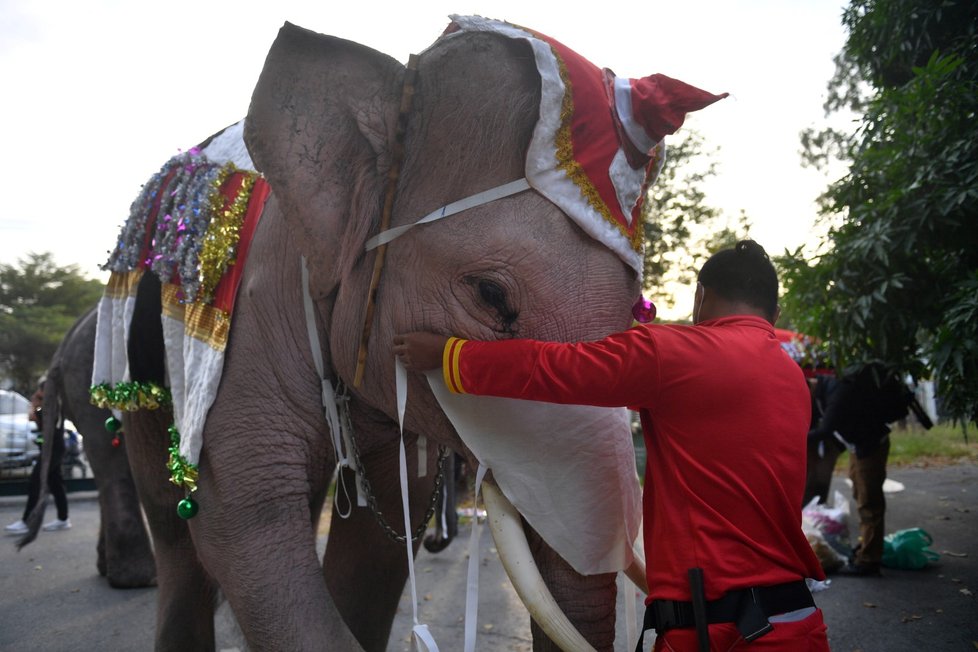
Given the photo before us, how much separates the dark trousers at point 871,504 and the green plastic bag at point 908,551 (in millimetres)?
205

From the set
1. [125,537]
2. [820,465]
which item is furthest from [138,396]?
[820,465]

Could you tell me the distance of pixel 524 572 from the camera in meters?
1.88

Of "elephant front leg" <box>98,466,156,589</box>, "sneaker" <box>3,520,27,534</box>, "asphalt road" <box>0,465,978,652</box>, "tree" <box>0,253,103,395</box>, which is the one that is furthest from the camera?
"tree" <box>0,253,103,395</box>

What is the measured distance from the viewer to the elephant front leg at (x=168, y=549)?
3010 mm

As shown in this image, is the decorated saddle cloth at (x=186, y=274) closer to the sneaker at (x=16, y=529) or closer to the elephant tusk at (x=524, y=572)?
the elephant tusk at (x=524, y=572)

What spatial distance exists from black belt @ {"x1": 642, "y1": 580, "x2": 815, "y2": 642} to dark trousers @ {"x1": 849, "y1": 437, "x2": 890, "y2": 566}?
14.6ft

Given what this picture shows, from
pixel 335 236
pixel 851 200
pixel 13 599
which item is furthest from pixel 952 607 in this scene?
pixel 13 599

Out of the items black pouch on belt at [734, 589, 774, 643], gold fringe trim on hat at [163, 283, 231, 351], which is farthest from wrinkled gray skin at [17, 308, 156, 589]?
black pouch on belt at [734, 589, 774, 643]

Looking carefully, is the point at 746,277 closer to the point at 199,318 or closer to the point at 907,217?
the point at 199,318

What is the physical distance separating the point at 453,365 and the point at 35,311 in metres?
29.7

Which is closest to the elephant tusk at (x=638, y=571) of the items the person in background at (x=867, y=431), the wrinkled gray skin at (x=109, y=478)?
the person in background at (x=867, y=431)

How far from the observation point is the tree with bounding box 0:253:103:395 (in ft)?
87.0

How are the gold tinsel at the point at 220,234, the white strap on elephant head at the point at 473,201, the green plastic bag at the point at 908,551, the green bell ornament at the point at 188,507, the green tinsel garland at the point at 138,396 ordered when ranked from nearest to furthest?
the white strap on elephant head at the point at 473,201 < the green bell ornament at the point at 188,507 < the gold tinsel at the point at 220,234 < the green tinsel garland at the point at 138,396 < the green plastic bag at the point at 908,551

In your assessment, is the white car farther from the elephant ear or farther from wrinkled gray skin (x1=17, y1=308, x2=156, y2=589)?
the elephant ear
